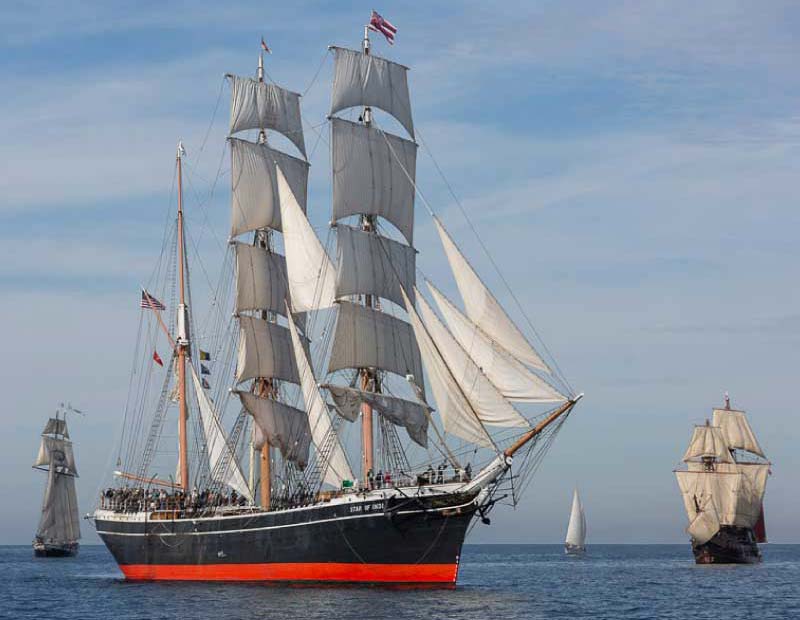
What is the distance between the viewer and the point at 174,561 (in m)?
78.2

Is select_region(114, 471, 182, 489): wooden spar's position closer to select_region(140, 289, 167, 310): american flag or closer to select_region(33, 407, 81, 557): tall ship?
select_region(140, 289, 167, 310): american flag

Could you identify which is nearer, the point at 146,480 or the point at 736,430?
the point at 146,480

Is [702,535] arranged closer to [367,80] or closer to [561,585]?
[561,585]

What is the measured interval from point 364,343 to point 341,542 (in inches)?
507

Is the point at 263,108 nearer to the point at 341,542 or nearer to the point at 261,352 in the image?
the point at 261,352

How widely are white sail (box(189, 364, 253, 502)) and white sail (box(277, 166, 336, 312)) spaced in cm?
1040

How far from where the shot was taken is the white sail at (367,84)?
252ft

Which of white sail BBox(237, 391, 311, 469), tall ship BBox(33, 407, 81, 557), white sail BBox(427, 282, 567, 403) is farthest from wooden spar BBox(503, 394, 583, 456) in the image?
tall ship BBox(33, 407, 81, 557)

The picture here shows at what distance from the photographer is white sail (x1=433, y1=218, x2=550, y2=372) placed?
62.2 m

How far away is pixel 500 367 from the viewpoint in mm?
62812

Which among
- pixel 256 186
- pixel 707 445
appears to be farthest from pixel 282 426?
pixel 707 445

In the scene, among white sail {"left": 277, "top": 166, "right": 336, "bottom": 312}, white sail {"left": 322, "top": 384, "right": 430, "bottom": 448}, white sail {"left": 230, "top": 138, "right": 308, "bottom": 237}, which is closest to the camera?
white sail {"left": 322, "top": 384, "right": 430, "bottom": 448}

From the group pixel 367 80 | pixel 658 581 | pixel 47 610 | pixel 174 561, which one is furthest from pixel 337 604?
pixel 658 581

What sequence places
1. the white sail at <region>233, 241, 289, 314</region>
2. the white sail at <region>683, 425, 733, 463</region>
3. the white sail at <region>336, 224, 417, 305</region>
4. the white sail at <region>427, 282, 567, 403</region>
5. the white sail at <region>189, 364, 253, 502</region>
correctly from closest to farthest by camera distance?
1. the white sail at <region>427, 282, 567, 403</region>
2. the white sail at <region>336, 224, 417, 305</region>
3. the white sail at <region>189, 364, 253, 502</region>
4. the white sail at <region>233, 241, 289, 314</region>
5. the white sail at <region>683, 425, 733, 463</region>
